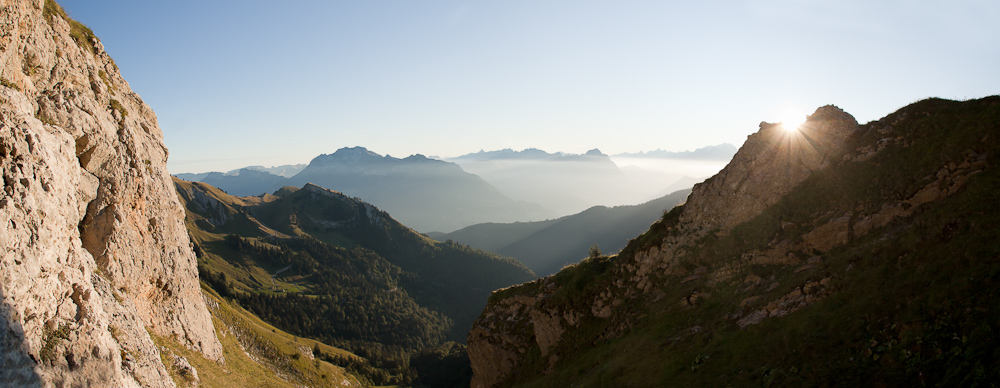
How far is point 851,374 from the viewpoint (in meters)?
12.4

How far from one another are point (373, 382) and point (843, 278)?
7137 inches

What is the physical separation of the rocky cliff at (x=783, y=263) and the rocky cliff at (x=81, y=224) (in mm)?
24905

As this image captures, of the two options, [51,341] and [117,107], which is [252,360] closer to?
[117,107]

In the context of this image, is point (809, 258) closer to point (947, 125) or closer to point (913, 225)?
point (913, 225)

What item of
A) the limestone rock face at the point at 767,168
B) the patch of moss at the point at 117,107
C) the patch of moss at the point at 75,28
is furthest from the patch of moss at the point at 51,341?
the limestone rock face at the point at 767,168

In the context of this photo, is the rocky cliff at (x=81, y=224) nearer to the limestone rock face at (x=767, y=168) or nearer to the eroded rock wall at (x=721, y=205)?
the eroded rock wall at (x=721, y=205)

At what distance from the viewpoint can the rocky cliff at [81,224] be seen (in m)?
16.5

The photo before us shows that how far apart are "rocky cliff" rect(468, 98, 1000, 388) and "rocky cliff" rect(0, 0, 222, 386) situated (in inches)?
981

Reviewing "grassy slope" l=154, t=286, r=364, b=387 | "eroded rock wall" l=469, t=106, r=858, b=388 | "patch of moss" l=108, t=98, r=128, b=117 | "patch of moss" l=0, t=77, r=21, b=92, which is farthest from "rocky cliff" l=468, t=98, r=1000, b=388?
"patch of moss" l=108, t=98, r=128, b=117

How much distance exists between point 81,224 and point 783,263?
4270 centimetres

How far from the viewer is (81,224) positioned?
→ 25.5 metres

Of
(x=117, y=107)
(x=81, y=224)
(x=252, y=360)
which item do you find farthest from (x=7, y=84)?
(x=252, y=360)

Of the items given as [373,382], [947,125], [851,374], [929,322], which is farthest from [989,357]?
[373,382]

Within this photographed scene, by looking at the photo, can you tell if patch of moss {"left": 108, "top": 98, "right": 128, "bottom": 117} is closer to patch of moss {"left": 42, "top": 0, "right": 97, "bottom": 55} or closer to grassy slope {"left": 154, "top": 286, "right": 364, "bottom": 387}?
patch of moss {"left": 42, "top": 0, "right": 97, "bottom": 55}
